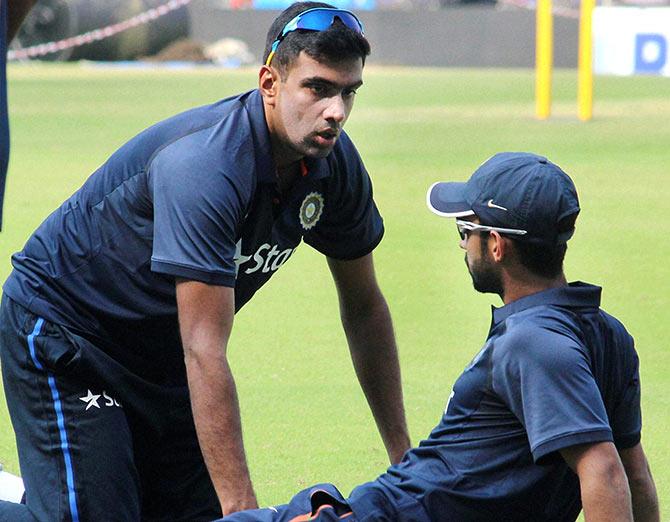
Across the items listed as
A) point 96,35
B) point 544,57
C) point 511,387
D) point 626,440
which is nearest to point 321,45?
point 511,387

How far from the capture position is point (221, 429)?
357 centimetres

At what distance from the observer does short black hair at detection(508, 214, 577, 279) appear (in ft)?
10.9

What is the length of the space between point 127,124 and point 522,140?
4577mm

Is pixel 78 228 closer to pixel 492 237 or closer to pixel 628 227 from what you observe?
pixel 492 237

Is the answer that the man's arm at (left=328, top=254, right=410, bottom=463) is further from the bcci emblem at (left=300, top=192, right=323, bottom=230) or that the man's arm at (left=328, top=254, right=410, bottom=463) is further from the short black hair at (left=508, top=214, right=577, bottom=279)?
the short black hair at (left=508, top=214, right=577, bottom=279)

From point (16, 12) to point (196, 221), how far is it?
0.84 metres

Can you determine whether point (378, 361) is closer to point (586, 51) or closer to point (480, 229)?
point (480, 229)

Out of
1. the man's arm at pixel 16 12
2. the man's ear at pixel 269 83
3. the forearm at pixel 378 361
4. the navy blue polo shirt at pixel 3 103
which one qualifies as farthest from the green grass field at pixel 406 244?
the man's arm at pixel 16 12

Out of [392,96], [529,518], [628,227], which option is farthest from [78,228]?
[392,96]

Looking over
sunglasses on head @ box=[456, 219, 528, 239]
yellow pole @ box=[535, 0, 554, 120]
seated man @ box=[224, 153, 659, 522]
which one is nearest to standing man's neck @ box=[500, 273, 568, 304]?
seated man @ box=[224, 153, 659, 522]

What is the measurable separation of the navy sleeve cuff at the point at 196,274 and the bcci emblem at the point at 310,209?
522 mm

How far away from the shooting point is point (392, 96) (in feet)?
64.7

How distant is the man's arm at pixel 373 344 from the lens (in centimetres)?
455

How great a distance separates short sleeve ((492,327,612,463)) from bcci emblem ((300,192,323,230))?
3.72 ft
